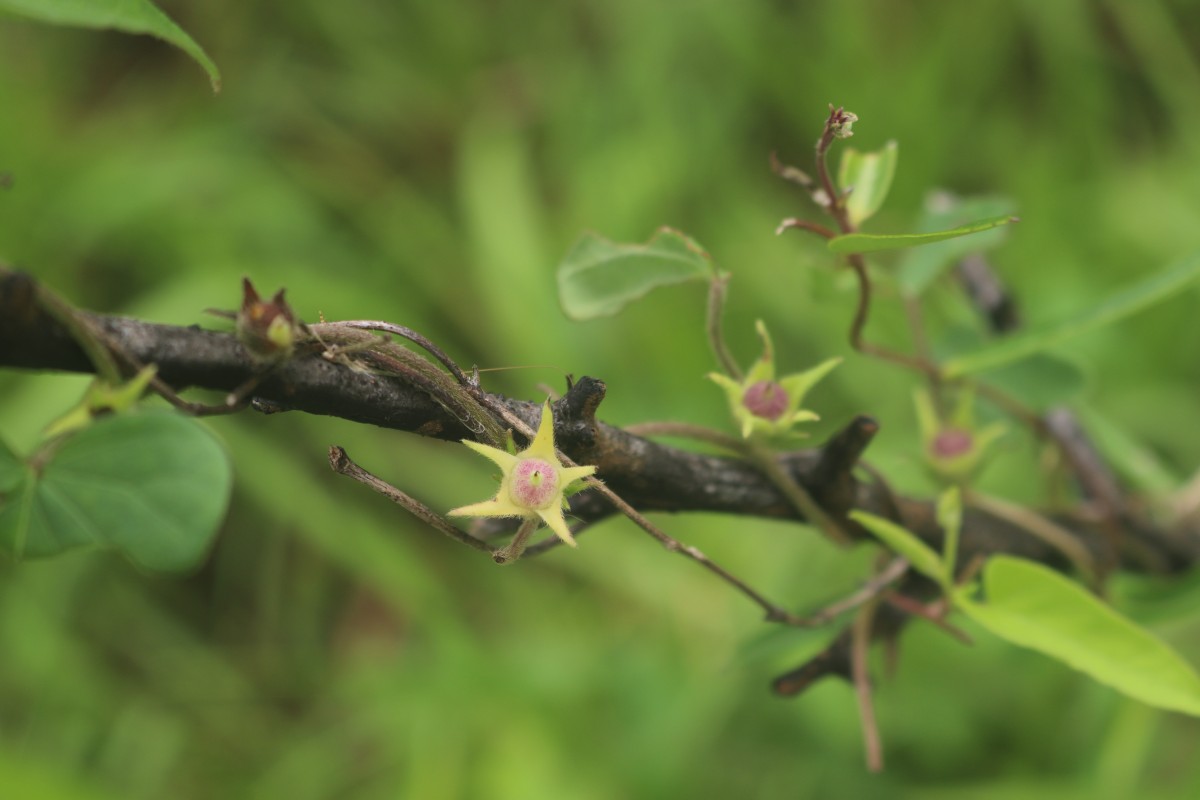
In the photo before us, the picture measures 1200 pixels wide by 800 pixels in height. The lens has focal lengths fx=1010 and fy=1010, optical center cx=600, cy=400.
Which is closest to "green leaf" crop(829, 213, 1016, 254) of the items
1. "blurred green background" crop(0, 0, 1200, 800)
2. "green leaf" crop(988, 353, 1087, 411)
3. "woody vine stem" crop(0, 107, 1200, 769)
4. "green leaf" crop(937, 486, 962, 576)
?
"woody vine stem" crop(0, 107, 1200, 769)

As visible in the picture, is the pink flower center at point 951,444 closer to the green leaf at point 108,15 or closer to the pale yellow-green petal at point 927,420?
the pale yellow-green petal at point 927,420

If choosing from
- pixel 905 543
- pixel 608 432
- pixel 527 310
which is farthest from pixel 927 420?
pixel 527 310

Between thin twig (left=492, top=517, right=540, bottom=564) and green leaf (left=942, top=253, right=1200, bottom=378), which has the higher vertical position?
green leaf (left=942, top=253, right=1200, bottom=378)

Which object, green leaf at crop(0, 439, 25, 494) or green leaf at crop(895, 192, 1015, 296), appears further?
green leaf at crop(895, 192, 1015, 296)

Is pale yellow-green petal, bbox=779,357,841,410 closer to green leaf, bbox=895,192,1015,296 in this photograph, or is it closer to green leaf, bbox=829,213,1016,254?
green leaf, bbox=829,213,1016,254

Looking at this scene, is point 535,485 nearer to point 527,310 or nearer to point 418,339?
point 418,339

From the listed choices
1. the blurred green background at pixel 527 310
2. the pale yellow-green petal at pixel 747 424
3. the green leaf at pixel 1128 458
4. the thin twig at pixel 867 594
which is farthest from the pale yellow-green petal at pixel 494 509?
the blurred green background at pixel 527 310

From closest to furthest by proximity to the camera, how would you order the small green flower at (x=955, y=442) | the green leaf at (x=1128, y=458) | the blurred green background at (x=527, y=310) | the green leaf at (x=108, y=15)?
the green leaf at (x=108, y=15)
the small green flower at (x=955, y=442)
the green leaf at (x=1128, y=458)
the blurred green background at (x=527, y=310)

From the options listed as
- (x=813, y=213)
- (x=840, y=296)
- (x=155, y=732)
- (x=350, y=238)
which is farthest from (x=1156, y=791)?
(x=350, y=238)

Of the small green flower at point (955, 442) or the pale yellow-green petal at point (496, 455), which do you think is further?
the small green flower at point (955, 442)
